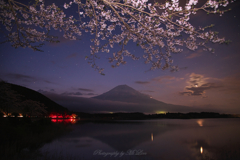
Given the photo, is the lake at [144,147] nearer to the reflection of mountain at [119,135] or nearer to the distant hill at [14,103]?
the reflection of mountain at [119,135]

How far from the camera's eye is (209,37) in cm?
554

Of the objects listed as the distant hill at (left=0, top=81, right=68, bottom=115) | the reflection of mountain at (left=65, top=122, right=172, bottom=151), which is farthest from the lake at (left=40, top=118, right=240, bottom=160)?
the distant hill at (left=0, top=81, right=68, bottom=115)

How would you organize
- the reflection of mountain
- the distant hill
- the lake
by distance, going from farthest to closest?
1. the distant hill
2. the reflection of mountain
3. the lake

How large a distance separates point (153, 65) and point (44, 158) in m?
9.30

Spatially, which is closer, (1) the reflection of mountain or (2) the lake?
(2) the lake

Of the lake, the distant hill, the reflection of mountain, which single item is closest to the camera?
the lake

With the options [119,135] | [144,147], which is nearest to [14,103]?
[119,135]

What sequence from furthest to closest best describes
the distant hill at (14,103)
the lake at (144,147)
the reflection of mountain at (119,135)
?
the distant hill at (14,103) < the reflection of mountain at (119,135) < the lake at (144,147)

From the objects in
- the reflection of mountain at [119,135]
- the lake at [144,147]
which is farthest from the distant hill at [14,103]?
the reflection of mountain at [119,135]

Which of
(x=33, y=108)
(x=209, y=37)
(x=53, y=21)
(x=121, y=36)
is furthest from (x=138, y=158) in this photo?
(x=33, y=108)

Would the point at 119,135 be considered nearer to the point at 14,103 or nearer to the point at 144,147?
the point at 144,147

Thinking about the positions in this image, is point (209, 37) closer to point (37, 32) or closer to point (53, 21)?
point (53, 21)

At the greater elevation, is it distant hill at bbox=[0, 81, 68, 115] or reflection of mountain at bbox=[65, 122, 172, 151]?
distant hill at bbox=[0, 81, 68, 115]

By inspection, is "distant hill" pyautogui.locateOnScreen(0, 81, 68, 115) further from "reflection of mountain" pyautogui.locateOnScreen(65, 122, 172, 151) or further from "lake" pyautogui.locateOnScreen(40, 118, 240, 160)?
"reflection of mountain" pyautogui.locateOnScreen(65, 122, 172, 151)
